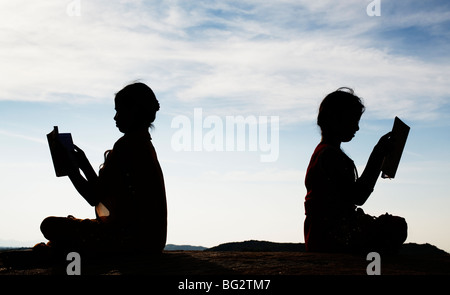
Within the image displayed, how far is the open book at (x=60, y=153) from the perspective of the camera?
21.7 ft

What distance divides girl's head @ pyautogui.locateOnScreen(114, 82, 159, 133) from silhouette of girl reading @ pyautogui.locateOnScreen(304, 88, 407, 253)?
200 centimetres

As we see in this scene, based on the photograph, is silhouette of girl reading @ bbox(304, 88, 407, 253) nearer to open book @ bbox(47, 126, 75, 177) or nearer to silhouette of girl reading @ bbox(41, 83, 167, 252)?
silhouette of girl reading @ bbox(41, 83, 167, 252)

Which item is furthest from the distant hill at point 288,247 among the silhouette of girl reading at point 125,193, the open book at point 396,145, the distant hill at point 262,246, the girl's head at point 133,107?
the open book at point 396,145

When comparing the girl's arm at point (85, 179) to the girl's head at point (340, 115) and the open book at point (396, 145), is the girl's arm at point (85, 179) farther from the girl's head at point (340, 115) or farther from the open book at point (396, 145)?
the open book at point (396, 145)

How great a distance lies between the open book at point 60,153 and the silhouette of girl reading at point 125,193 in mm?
101

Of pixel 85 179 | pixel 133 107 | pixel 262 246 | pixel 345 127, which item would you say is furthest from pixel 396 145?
pixel 262 246

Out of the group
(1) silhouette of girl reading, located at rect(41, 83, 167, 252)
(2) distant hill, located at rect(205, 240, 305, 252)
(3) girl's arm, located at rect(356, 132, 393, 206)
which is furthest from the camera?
(2) distant hill, located at rect(205, 240, 305, 252)

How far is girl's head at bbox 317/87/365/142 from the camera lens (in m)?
6.75

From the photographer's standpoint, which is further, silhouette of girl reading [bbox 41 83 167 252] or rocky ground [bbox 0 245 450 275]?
silhouette of girl reading [bbox 41 83 167 252]

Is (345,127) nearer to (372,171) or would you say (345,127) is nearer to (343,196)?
(372,171)

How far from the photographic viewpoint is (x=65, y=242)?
6.51m

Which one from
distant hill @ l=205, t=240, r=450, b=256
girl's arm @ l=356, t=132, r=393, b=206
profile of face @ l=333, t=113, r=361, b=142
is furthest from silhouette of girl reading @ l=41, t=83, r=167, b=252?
distant hill @ l=205, t=240, r=450, b=256

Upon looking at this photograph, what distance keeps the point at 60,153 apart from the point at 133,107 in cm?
97
